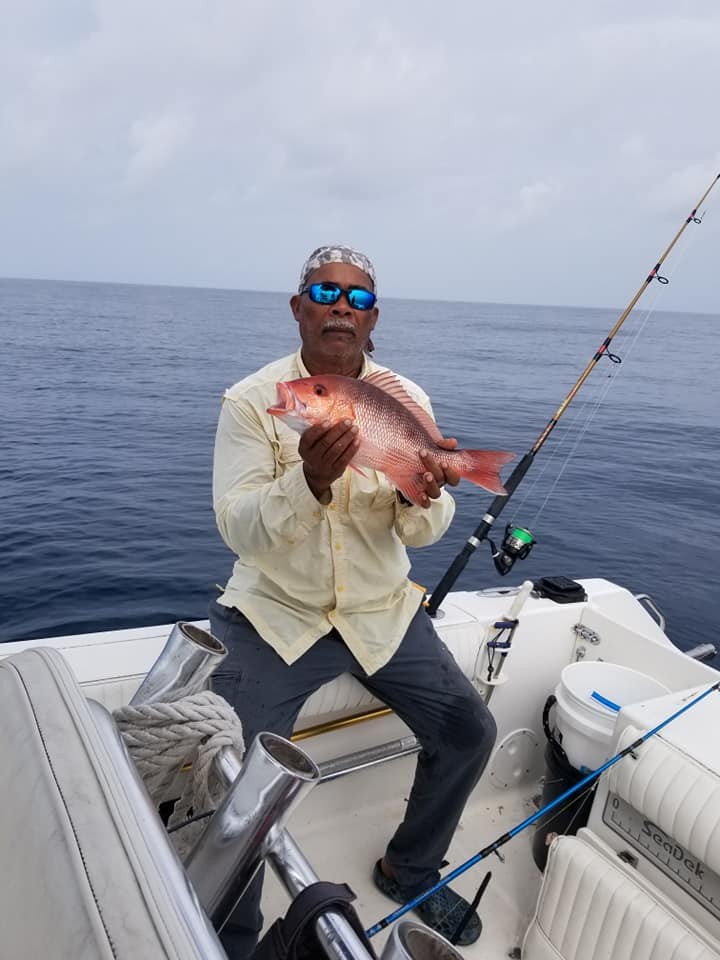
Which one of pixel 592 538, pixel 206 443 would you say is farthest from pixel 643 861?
pixel 206 443

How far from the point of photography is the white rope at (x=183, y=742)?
1.23 meters

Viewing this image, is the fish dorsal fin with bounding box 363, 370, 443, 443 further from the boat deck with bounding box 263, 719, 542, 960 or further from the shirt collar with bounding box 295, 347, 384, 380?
the boat deck with bounding box 263, 719, 542, 960

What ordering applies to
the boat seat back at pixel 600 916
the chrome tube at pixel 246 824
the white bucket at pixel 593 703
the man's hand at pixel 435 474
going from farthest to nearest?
the white bucket at pixel 593 703 → the man's hand at pixel 435 474 → the boat seat back at pixel 600 916 → the chrome tube at pixel 246 824

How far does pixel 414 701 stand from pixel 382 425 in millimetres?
1249

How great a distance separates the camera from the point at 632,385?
25.9 metres

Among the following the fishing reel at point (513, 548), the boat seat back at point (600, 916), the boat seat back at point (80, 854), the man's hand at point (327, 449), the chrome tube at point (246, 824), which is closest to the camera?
the boat seat back at point (80, 854)

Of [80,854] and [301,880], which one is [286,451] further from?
[80,854]

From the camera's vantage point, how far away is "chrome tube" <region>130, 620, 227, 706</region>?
1351 millimetres

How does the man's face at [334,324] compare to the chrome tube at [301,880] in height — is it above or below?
above

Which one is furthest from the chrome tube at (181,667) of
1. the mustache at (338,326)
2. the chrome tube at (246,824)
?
the mustache at (338,326)

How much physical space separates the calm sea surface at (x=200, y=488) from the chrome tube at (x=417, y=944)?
5221 millimetres

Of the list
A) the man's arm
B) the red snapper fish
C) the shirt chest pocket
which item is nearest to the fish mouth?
the red snapper fish

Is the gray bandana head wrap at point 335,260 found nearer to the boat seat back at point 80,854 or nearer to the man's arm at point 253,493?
the man's arm at point 253,493

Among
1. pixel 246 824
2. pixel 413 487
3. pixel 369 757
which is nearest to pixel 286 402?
pixel 413 487
